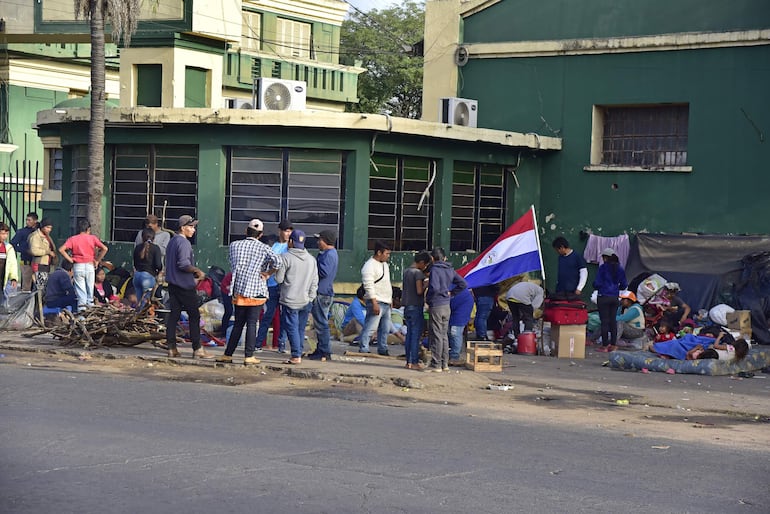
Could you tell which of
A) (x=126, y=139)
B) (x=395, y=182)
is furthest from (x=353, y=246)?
(x=126, y=139)

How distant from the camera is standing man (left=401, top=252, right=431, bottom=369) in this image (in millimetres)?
14516

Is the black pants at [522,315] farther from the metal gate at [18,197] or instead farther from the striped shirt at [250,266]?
the metal gate at [18,197]

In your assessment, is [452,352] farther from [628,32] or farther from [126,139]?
[628,32]

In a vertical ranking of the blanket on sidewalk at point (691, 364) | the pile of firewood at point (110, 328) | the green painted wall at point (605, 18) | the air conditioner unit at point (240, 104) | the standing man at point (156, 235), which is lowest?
the blanket on sidewalk at point (691, 364)

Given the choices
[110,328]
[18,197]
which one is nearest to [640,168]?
[110,328]

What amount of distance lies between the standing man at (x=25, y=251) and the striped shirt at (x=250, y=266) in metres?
7.84

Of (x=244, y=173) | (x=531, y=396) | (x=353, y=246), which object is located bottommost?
(x=531, y=396)

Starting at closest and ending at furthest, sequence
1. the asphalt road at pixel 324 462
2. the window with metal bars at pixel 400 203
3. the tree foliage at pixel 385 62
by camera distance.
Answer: the asphalt road at pixel 324 462, the window with metal bars at pixel 400 203, the tree foliage at pixel 385 62

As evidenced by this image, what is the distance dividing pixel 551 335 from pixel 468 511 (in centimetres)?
1061

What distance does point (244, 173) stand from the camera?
68.7ft

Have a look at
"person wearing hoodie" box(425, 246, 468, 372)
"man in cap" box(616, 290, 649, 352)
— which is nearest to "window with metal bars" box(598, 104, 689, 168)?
"man in cap" box(616, 290, 649, 352)

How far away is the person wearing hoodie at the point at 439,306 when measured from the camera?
1428cm

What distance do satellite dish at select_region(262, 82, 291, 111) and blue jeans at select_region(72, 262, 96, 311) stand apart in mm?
5161

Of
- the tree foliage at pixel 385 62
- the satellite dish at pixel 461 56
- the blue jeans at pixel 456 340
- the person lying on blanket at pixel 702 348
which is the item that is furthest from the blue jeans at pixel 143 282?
the tree foliage at pixel 385 62
